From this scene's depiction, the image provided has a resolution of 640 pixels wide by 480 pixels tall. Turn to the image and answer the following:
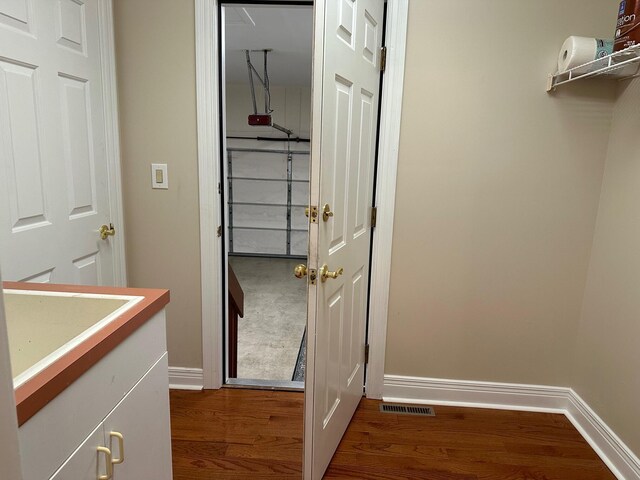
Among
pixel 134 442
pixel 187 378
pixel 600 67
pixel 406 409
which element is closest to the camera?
pixel 134 442

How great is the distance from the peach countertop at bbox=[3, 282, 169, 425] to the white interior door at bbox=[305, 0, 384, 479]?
610 millimetres

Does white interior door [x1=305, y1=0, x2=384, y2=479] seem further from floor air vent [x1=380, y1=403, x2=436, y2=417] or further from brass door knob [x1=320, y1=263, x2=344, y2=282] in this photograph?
floor air vent [x1=380, y1=403, x2=436, y2=417]

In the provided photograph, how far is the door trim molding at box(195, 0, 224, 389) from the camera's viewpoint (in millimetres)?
1964

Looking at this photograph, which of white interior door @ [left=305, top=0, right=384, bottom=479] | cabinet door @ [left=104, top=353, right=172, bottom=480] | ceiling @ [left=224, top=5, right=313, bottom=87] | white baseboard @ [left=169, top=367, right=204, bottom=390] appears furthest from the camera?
ceiling @ [left=224, top=5, right=313, bottom=87]

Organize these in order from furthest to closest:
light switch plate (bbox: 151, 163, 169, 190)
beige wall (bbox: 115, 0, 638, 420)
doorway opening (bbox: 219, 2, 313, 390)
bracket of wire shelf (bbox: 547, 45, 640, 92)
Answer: doorway opening (bbox: 219, 2, 313, 390), light switch plate (bbox: 151, 163, 169, 190), beige wall (bbox: 115, 0, 638, 420), bracket of wire shelf (bbox: 547, 45, 640, 92)

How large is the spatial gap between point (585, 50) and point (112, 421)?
206 centimetres

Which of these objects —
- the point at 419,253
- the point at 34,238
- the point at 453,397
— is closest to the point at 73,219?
the point at 34,238

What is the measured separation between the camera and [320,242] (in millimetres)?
1427

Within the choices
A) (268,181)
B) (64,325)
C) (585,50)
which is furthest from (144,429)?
(268,181)

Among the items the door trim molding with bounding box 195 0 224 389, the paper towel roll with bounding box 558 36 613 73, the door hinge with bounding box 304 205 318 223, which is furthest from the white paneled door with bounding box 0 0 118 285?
the paper towel roll with bounding box 558 36 613 73

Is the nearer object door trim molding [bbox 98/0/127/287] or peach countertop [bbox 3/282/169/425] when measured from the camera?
peach countertop [bbox 3/282/169/425]

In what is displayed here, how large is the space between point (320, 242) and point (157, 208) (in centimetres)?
112

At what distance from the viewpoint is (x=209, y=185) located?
209 centimetres

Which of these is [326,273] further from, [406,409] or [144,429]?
[406,409]
